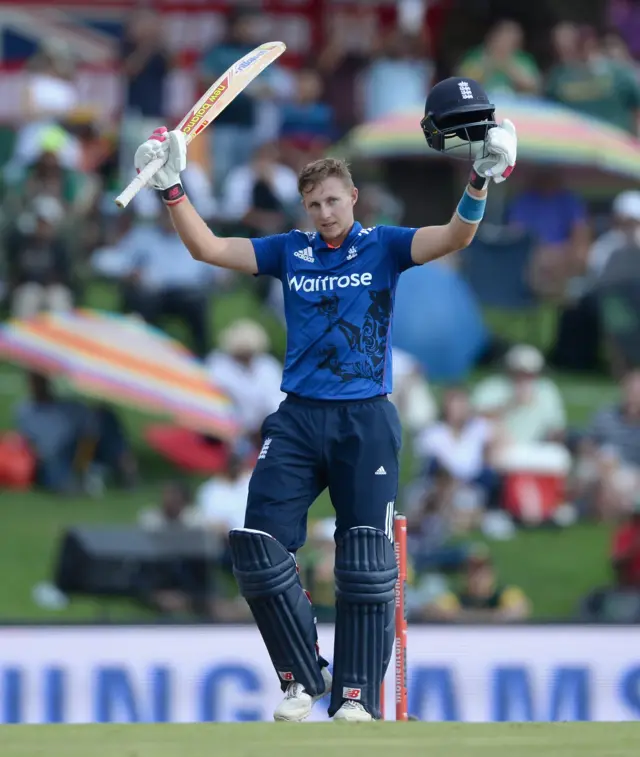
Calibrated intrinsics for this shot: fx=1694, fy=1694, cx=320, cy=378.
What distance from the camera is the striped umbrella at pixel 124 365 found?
10531 mm

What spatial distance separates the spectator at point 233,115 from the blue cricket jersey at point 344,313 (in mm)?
8387

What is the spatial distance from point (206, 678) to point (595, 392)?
5396mm

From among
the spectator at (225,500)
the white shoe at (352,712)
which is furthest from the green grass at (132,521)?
the white shoe at (352,712)

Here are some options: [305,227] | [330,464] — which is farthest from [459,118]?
[305,227]

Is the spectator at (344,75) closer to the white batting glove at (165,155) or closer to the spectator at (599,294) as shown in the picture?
the spectator at (599,294)

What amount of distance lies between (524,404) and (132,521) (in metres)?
2.77

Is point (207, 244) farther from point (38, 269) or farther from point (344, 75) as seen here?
point (344, 75)

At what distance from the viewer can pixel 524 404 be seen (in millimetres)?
11570

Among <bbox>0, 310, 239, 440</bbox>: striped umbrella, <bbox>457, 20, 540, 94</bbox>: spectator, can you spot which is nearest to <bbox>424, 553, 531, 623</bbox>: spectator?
<bbox>0, 310, 239, 440</bbox>: striped umbrella

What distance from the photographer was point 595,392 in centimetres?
1287

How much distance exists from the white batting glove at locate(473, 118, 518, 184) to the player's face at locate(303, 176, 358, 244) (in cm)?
47

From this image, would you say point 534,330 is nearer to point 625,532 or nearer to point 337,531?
point 625,532

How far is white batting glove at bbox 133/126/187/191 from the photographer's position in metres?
5.66

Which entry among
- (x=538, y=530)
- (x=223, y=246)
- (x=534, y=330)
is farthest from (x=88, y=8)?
(x=223, y=246)
